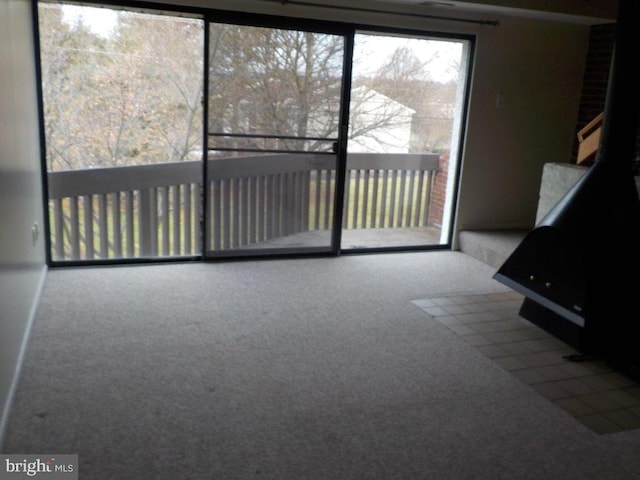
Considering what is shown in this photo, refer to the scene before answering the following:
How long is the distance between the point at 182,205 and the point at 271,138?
3.13 ft

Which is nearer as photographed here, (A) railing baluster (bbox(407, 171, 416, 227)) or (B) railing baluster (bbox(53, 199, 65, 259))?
(B) railing baluster (bbox(53, 199, 65, 259))

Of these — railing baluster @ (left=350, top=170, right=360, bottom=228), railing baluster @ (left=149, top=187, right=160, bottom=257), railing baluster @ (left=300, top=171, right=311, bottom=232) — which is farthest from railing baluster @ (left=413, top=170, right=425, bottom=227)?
railing baluster @ (left=149, top=187, right=160, bottom=257)

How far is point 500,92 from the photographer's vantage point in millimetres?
4805

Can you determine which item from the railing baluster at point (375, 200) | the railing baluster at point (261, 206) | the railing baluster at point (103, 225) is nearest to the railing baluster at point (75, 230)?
the railing baluster at point (103, 225)

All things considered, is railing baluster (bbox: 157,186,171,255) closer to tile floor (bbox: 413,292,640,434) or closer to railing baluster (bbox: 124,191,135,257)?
railing baluster (bbox: 124,191,135,257)

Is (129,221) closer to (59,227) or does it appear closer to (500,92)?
(59,227)

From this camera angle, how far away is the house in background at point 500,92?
3547 mm

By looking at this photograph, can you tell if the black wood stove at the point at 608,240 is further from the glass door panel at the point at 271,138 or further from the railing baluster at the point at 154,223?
the railing baluster at the point at 154,223

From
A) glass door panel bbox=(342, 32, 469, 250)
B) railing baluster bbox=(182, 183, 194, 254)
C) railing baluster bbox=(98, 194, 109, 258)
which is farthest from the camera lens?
glass door panel bbox=(342, 32, 469, 250)

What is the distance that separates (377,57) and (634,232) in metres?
2.52

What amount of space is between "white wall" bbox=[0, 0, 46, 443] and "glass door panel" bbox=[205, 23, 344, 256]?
119 cm

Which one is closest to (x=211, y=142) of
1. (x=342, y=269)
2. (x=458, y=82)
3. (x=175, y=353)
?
(x=342, y=269)

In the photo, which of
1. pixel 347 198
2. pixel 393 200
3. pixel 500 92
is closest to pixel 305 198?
pixel 347 198

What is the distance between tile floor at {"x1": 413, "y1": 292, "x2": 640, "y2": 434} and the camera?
2457 millimetres
